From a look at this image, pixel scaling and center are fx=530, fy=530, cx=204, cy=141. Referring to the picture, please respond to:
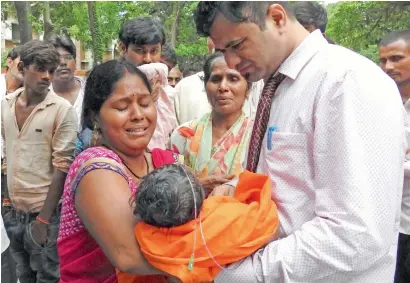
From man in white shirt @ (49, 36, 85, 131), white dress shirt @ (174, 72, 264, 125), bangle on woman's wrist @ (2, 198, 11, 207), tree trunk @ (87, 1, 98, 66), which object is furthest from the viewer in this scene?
tree trunk @ (87, 1, 98, 66)

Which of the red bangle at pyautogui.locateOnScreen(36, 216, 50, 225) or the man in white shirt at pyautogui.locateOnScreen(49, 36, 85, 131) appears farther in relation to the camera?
the man in white shirt at pyautogui.locateOnScreen(49, 36, 85, 131)

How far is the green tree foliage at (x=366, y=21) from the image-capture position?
37.3ft

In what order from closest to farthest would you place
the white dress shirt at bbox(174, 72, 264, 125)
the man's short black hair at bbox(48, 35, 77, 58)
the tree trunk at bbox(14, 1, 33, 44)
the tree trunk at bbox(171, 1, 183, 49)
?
the white dress shirt at bbox(174, 72, 264, 125), the man's short black hair at bbox(48, 35, 77, 58), the tree trunk at bbox(14, 1, 33, 44), the tree trunk at bbox(171, 1, 183, 49)

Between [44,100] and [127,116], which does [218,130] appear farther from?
[44,100]

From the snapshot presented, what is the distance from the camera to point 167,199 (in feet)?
4.82

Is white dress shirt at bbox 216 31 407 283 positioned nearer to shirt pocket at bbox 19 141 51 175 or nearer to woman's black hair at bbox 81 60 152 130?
woman's black hair at bbox 81 60 152 130

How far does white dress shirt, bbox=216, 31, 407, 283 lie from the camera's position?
1.36 meters

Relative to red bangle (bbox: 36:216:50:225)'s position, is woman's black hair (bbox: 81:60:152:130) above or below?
above

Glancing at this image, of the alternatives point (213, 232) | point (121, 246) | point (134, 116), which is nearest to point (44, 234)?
point (134, 116)

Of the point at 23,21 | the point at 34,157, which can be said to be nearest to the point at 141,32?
the point at 34,157

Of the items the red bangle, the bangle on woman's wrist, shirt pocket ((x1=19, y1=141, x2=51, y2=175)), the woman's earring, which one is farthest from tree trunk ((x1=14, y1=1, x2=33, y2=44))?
the woman's earring

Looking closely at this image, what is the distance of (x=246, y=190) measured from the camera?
1573 millimetres

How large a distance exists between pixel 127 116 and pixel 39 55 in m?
2.21

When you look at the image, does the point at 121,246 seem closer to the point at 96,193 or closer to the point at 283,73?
the point at 96,193
